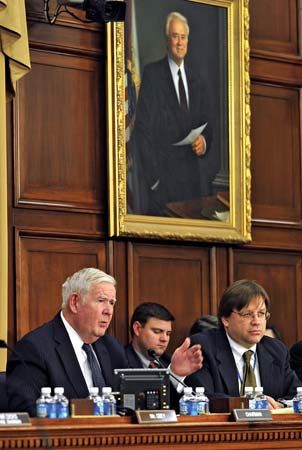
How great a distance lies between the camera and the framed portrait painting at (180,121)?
9.16m

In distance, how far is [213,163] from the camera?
964 cm

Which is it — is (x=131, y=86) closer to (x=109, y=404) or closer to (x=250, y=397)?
(x=250, y=397)

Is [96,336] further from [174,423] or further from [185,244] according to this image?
[185,244]

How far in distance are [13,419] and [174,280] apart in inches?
169

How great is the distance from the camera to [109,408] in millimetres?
5656

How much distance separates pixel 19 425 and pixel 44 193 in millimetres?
3768

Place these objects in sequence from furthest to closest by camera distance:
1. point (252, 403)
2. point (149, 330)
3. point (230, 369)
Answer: point (149, 330) → point (230, 369) → point (252, 403)

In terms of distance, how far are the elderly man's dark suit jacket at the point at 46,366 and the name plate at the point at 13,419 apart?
91 centimetres

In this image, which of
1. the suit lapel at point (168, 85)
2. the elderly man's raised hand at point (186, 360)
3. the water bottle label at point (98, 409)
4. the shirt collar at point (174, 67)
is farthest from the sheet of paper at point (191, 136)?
the water bottle label at point (98, 409)

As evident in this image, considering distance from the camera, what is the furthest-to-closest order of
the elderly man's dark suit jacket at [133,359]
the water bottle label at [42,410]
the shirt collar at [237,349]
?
1. the elderly man's dark suit jacket at [133,359]
2. the shirt collar at [237,349]
3. the water bottle label at [42,410]

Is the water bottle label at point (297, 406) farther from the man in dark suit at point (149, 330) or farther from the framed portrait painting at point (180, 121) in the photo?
the framed portrait painting at point (180, 121)

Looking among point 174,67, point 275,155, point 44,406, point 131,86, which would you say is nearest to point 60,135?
point 131,86

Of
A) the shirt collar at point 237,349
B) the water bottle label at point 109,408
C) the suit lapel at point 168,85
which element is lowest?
the water bottle label at point 109,408

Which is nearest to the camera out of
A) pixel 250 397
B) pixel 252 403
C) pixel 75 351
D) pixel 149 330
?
pixel 252 403
